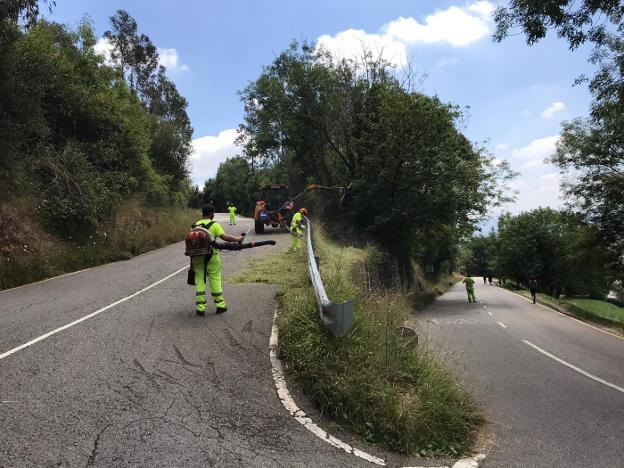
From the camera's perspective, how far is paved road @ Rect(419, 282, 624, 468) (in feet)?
17.9

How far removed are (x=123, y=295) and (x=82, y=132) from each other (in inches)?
551

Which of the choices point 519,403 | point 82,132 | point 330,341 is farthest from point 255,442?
point 82,132

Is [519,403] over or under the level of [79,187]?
under

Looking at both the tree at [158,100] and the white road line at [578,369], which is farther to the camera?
the tree at [158,100]

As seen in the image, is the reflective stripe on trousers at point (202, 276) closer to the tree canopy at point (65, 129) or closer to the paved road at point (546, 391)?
the paved road at point (546, 391)

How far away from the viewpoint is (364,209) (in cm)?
3153

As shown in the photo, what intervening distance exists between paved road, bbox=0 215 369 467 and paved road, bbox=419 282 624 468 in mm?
2318

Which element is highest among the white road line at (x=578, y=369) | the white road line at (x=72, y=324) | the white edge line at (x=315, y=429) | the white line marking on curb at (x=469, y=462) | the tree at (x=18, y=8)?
the tree at (x=18, y=8)

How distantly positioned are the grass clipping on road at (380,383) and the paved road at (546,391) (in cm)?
53

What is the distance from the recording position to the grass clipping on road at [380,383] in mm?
4652

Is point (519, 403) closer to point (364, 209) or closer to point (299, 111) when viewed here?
point (364, 209)

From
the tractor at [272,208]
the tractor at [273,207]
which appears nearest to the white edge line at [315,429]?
the tractor at [273,207]

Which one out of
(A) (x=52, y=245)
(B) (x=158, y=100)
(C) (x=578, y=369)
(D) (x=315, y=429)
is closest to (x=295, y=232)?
(A) (x=52, y=245)

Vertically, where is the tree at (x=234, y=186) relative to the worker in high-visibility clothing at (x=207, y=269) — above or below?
above
